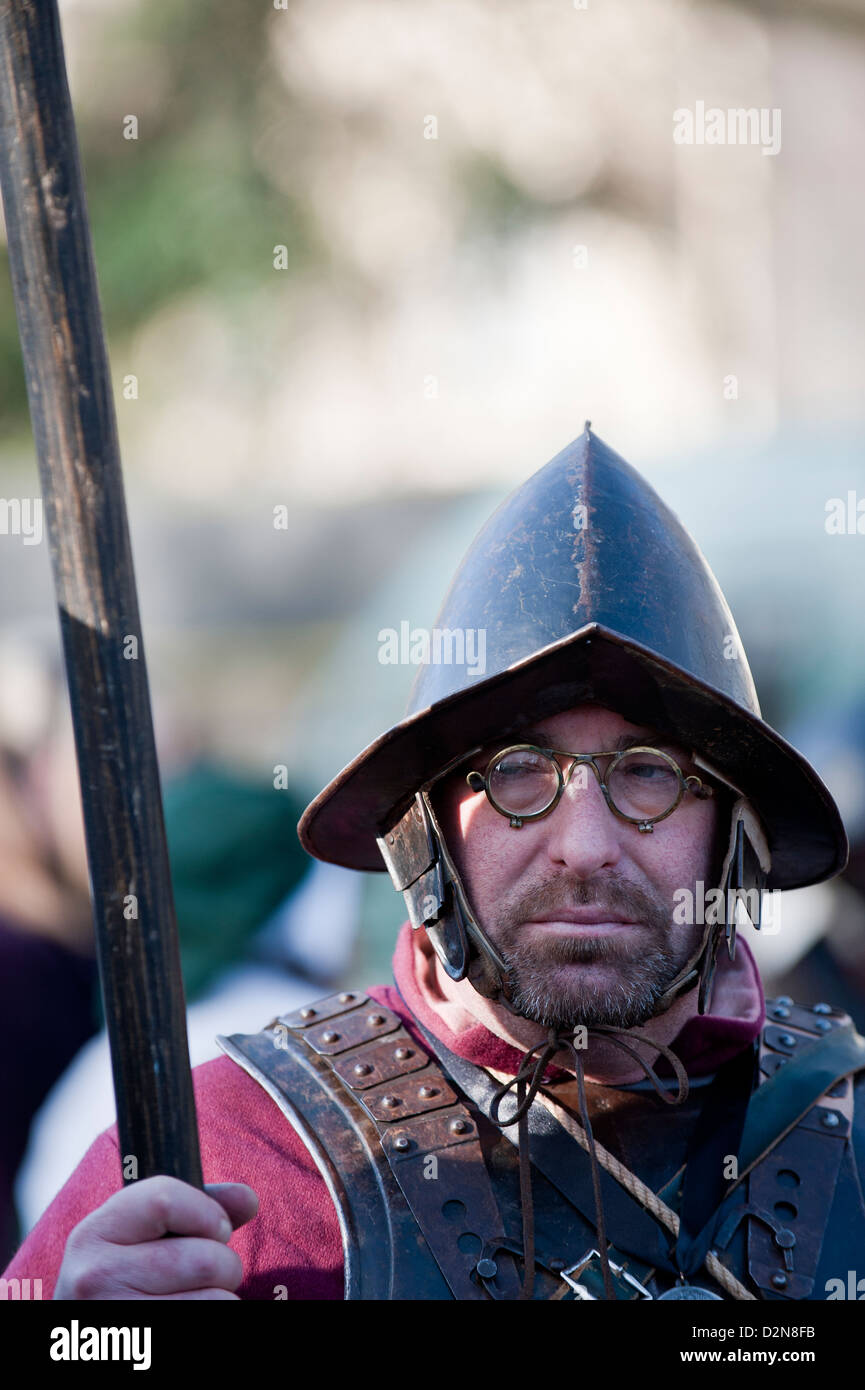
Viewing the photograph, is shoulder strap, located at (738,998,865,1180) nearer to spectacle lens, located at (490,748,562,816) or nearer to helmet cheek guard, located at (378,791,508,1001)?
helmet cheek guard, located at (378,791,508,1001)

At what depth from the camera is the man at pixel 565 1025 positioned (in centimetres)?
235

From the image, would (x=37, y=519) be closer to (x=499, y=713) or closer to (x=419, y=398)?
(x=419, y=398)

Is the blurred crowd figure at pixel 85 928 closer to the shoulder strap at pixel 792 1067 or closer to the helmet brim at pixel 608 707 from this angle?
the helmet brim at pixel 608 707

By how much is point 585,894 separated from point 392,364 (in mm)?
2968

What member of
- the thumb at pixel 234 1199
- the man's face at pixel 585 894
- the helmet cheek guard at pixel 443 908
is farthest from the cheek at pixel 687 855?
the thumb at pixel 234 1199

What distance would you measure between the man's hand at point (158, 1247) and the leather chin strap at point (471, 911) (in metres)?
0.79

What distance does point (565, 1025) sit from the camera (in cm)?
245

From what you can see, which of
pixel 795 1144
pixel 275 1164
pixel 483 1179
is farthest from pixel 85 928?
pixel 795 1144

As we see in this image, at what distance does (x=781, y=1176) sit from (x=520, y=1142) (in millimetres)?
523

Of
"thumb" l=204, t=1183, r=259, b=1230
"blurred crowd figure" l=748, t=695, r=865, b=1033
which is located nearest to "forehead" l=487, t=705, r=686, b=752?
"thumb" l=204, t=1183, r=259, b=1230
